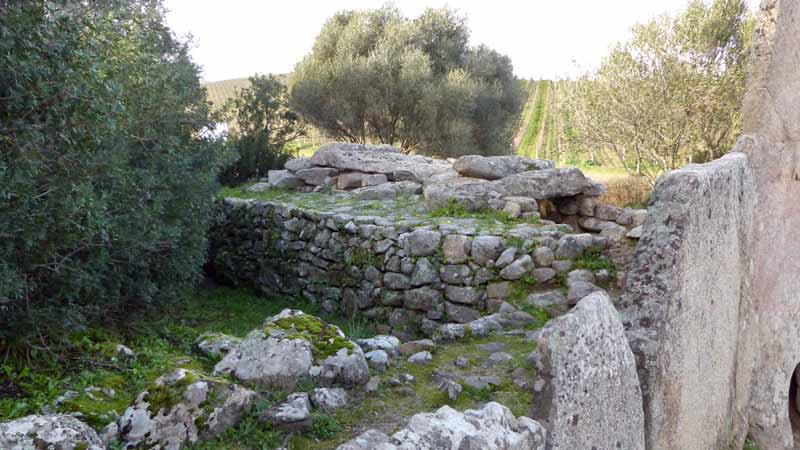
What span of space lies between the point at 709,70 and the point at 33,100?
17.2 metres

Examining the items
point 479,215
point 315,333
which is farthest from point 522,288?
point 315,333

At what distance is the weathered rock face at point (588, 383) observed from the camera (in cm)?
305

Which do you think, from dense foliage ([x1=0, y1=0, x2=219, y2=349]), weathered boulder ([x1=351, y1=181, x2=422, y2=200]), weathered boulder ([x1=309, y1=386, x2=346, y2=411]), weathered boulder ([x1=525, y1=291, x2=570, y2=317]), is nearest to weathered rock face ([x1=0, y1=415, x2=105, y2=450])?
weathered boulder ([x1=309, y1=386, x2=346, y2=411])

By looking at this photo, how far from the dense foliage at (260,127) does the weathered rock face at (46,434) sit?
492 inches

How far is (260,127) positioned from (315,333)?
42.5 ft

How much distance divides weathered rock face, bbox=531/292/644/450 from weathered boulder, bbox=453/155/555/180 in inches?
249

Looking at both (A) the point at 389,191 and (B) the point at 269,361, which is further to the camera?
(A) the point at 389,191

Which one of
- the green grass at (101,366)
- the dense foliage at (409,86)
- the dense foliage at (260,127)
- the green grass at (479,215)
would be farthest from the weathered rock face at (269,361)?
the dense foliage at (409,86)

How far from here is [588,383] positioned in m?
3.19

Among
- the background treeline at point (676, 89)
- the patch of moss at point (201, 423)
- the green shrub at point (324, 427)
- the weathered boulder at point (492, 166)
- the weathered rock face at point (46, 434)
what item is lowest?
the green shrub at point (324, 427)

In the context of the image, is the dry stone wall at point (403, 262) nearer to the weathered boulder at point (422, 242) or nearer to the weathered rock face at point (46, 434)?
the weathered boulder at point (422, 242)

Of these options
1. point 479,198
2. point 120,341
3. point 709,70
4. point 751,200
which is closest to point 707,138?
point 709,70

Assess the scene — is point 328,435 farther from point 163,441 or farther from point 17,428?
point 17,428

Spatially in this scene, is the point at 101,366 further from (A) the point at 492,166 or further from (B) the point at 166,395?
(A) the point at 492,166
